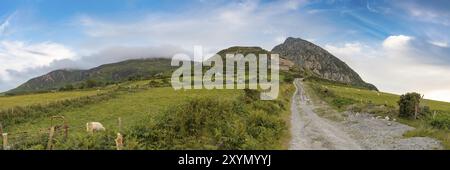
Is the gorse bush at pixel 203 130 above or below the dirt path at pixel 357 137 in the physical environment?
above

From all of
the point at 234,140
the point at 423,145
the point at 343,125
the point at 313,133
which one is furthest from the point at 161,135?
the point at 343,125

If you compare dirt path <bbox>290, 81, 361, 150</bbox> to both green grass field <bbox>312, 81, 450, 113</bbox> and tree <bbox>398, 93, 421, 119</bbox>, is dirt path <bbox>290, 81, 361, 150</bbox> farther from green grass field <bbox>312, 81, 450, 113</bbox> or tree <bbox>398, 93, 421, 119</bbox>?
green grass field <bbox>312, 81, 450, 113</bbox>

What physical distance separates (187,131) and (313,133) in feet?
37.8

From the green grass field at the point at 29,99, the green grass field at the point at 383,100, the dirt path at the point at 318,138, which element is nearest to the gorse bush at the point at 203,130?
the dirt path at the point at 318,138

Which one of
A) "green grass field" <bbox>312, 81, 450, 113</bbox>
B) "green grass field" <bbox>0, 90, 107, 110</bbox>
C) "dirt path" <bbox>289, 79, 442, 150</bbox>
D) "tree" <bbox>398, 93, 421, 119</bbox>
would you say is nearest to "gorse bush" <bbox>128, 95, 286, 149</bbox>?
"dirt path" <bbox>289, 79, 442, 150</bbox>

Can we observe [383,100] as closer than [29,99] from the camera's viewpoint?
No

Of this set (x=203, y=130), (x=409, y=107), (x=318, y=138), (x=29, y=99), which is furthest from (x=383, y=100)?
(x=203, y=130)

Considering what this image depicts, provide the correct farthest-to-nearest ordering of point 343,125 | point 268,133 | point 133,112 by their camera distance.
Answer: point 133,112, point 343,125, point 268,133

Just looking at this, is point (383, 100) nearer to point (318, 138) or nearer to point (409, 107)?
point (409, 107)

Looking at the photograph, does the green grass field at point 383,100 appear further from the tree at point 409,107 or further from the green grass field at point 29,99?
the green grass field at point 29,99
